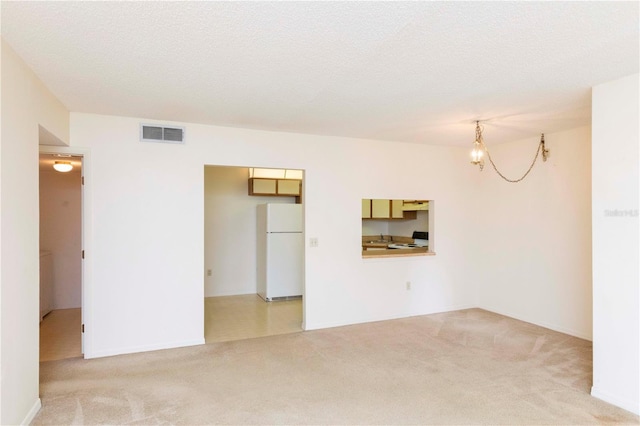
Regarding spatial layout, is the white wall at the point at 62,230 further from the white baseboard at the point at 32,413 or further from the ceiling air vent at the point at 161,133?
the white baseboard at the point at 32,413

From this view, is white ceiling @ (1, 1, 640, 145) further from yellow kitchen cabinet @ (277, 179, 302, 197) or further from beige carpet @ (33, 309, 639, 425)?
yellow kitchen cabinet @ (277, 179, 302, 197)

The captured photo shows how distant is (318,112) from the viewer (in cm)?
351

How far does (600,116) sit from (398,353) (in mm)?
2682

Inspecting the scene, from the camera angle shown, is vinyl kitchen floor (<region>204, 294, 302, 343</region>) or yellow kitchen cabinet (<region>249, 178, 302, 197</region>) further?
yellow kitchen cabinet (<region>249, 178, 302, 197</region>)

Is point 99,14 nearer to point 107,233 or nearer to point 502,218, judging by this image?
point 107,233

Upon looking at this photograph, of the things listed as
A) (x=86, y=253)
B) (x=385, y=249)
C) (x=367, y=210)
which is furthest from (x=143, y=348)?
(x=367, y=210)

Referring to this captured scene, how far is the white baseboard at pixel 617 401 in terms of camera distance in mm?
2537

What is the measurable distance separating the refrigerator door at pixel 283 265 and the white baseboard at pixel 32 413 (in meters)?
3.53

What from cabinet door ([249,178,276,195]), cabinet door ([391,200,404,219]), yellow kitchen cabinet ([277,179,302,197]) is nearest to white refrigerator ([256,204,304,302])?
cabinet door ([249,178,276,195])

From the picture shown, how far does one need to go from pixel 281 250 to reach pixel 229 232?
104cm

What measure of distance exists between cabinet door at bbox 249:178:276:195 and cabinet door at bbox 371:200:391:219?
194 centimetres

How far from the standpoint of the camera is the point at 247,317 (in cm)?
495

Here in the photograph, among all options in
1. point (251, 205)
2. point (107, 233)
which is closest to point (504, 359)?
point (107, 233)

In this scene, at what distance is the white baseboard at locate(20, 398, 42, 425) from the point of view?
2.34m
